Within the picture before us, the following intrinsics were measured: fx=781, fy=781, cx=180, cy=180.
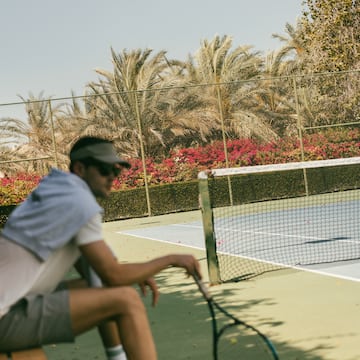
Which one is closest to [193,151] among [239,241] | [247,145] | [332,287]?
[247,145]

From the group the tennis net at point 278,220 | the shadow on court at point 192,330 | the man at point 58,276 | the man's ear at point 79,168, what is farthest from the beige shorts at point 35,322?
the tennis net at point 278,220

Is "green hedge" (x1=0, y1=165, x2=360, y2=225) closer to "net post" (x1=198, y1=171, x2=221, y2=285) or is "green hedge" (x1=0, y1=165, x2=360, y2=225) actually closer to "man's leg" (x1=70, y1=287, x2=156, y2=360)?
"net post" (x1=198, y1=171, x2=221, y2=285)

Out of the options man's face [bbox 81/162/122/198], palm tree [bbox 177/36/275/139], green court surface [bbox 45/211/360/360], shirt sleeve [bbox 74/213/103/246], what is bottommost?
green court surface [bbox 45/211/360/360]

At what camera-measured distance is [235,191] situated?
24875 millimetres

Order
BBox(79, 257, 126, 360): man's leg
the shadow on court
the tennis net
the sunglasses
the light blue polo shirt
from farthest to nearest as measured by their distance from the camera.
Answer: the tennis net, the shadow on court, BBox(79, 257, 126, 360): man's leg, the sunglasses, the light blue polo shirt

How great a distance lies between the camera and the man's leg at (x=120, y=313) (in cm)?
333

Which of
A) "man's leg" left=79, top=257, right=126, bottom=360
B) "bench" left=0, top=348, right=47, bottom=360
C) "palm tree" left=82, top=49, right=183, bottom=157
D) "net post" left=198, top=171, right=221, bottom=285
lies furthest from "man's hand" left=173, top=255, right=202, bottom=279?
"palm tree" left=82, top=49, right=183, bottom=157

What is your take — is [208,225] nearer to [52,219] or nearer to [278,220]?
[52,219]

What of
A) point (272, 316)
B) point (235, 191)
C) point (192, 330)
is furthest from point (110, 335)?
point (235, 191)

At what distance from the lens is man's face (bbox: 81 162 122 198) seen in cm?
363

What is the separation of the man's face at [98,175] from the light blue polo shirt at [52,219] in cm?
29

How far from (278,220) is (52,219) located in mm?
15168

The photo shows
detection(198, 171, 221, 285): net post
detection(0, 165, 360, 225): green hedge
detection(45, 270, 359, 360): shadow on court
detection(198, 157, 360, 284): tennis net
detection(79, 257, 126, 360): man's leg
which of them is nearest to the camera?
detection(79, 257, 126, 360): man's leg

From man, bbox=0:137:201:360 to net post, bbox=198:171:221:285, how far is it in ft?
17.1
